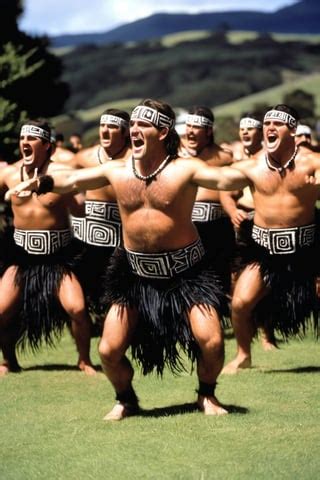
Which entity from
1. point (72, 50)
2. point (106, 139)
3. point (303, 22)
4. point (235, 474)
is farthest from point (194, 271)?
point (303, 22)

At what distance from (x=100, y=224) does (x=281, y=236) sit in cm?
163

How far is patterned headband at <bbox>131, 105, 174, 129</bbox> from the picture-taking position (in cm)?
634

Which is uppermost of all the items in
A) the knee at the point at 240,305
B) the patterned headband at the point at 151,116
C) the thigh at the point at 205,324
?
the patterned headband at the point at 151,116

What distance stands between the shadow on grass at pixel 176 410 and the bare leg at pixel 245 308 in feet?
4.23

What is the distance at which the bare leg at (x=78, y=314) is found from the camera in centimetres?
816

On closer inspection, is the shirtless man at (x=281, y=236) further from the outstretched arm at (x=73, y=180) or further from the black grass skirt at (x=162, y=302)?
the outstretched arm at (x=73, y=180)

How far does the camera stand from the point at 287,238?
777 centimetres

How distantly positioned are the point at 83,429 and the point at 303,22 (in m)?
132

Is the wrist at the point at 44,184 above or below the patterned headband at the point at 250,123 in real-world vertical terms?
above

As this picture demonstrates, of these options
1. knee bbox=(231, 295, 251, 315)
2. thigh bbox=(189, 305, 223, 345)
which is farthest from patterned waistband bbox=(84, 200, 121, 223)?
thigh bbox=(189, 305, 223, 345)

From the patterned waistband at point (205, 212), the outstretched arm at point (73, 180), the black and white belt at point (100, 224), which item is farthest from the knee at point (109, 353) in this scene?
the patterned waistband at point (205, 212)

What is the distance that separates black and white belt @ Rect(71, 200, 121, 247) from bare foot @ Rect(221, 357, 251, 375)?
4.41 feet

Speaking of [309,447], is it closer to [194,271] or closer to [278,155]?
[194,271]

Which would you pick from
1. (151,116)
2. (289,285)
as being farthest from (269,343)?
(151,116)
